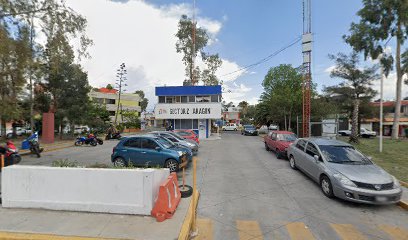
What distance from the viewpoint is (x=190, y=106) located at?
26641mm

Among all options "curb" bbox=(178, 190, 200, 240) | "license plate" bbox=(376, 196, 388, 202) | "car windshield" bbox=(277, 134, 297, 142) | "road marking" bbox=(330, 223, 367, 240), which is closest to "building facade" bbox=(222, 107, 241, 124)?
"car windshield" bbox=(277, 134, 297, 142)

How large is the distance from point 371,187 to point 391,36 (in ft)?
67.1

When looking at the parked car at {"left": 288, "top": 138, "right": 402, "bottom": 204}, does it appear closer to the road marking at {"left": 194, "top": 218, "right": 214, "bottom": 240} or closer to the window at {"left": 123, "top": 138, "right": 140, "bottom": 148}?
the road marking at {"left": 194, "top": 218, "right": 214, "bottom": 240}

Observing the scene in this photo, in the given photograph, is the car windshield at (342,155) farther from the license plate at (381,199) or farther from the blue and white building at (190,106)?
the blue and white building at (190,106)

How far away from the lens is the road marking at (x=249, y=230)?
4.41 metres

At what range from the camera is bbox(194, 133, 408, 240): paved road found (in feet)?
15.2

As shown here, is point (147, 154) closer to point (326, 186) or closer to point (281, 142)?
point (326, 186)

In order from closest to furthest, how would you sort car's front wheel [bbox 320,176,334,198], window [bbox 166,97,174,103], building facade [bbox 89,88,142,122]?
car's front wheel [bbox 320,176,334,198] < window [bbox 166,97,174,103] < building facade [bbox 89,88,142,122]

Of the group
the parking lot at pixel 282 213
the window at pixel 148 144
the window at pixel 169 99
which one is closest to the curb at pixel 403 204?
the parking lot at pixel 282 213

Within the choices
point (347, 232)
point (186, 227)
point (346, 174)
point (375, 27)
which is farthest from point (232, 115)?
point (186, 227)

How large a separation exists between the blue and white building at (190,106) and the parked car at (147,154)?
16.9 metres

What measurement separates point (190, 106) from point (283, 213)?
21737mm

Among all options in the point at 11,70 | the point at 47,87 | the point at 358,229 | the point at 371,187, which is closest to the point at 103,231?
the point at 358,229

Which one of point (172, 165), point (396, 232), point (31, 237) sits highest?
point (172, 165)
